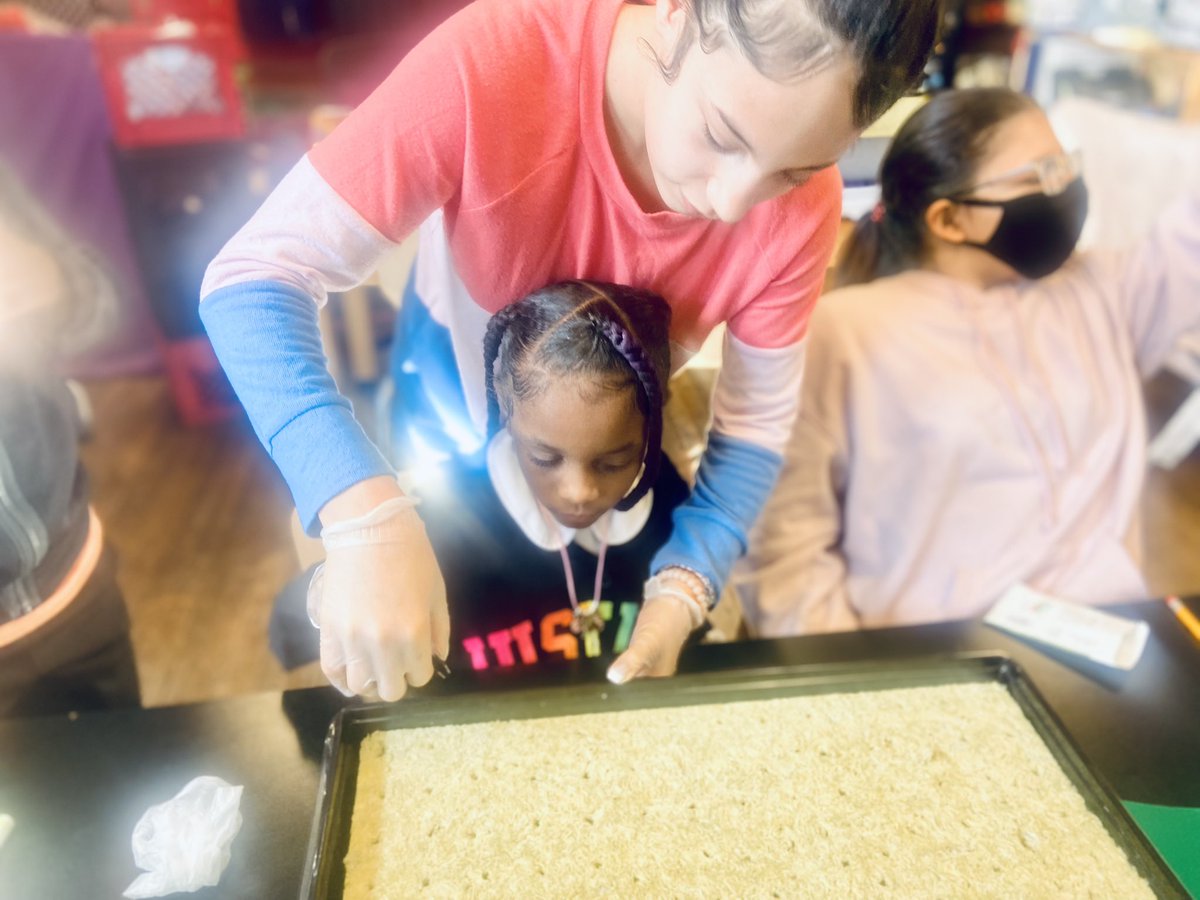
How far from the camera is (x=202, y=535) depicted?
76.0 inches

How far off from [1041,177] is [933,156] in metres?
0.13

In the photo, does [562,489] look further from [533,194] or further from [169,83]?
[169,83]

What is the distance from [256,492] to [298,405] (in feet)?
5.32

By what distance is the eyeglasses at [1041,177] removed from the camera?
1035mm

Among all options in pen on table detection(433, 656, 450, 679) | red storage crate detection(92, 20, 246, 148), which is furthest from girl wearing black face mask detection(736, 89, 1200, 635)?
red storage crate detection(92, 20, 246, 148)

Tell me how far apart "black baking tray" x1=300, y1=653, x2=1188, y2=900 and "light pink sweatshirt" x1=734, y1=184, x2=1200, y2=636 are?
31 centimetres

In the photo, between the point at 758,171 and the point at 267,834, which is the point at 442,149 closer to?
the point at 758,171

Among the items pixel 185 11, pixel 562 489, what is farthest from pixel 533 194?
pixel 185 11

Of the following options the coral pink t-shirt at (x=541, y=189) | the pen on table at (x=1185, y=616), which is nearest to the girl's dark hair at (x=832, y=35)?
the coral pink t-shirt at (x=541, y=189)

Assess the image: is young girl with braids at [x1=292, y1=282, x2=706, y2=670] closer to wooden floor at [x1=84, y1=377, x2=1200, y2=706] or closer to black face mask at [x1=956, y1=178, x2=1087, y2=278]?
black face mask at [x1=956, y1=178, x2=1087, y2=278]

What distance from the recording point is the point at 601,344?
0.65 m

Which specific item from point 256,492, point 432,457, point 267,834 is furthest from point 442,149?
point 256,492

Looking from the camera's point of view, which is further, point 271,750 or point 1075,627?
point 1075,627

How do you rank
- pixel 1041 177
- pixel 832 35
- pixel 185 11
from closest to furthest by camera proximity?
pixel 832 35, pixel 1041 177, pixel 185 11
